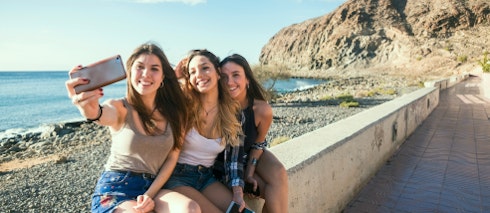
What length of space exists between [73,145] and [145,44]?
→ 14737 millimetres

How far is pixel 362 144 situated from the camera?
4145mm

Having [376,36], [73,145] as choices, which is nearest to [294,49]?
[376,36]

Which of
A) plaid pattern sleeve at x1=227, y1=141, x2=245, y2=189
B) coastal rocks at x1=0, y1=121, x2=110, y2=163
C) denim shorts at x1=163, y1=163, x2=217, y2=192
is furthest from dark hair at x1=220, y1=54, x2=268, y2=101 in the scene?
coastal rocks at x1=0, y1=121, x2=110, y2=163

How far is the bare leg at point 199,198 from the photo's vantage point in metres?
2.15

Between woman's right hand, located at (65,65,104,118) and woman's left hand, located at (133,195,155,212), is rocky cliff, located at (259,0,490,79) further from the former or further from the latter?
woman's right hand, located at (65,65,104,118)

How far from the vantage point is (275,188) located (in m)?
2.36

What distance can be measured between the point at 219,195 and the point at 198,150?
0.30 m

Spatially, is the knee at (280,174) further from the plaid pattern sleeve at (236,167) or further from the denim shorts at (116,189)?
the denim shorts at (116,189)

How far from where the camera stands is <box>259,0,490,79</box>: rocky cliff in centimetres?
6375

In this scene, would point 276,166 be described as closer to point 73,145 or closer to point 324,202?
point 324,202

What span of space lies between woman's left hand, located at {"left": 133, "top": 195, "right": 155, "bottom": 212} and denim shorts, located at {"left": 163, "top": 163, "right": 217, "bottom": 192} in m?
0.26

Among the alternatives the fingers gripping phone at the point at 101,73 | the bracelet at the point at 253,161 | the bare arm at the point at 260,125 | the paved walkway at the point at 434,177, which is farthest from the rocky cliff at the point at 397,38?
the fingers gripping phone at the point at 101,73

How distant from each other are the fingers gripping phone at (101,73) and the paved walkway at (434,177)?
2.60m

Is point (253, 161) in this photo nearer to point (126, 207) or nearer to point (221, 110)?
point (221, 110)
